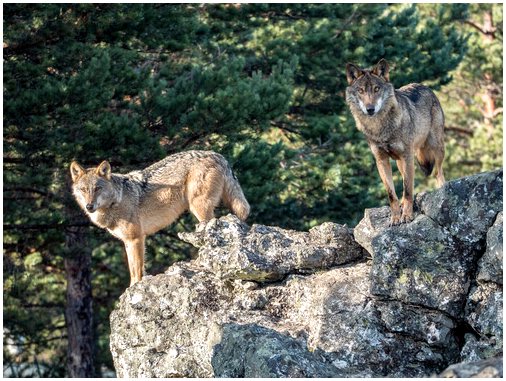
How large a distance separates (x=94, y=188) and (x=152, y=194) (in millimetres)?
787

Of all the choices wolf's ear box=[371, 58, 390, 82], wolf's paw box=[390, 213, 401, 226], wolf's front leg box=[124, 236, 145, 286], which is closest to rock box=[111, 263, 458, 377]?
wolf's paw box=[390, 213, 401, 226]

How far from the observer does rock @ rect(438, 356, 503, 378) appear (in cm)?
694

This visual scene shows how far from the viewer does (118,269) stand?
23.1m

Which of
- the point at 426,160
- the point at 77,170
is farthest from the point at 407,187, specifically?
the point at 77,170

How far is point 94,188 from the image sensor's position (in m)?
12.0

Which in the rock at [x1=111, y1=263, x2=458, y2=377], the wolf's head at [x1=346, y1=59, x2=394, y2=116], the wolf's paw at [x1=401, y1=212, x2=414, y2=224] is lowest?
the rock at [x1=111, y1=263, x2=458, y2=377]

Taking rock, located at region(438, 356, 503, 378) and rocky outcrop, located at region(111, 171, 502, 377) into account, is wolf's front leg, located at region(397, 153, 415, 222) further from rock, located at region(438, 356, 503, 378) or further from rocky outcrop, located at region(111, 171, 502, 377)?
rock, located at region(438, 356, 503, 378)

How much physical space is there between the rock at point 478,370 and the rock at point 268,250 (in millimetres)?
3486

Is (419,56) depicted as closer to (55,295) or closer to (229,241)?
(55,295)

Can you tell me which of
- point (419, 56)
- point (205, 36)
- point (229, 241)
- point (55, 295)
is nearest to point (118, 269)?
point (55, 295)

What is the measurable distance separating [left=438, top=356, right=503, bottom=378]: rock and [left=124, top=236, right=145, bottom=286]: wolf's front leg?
5.67 m

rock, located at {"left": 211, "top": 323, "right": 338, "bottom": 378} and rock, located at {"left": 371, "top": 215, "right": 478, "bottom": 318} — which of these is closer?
rock, located at {"left": 211, "top": 323, "right": 338, "bottom": 378}

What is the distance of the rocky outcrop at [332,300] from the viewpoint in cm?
926

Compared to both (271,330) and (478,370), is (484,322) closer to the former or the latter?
(271,330)
